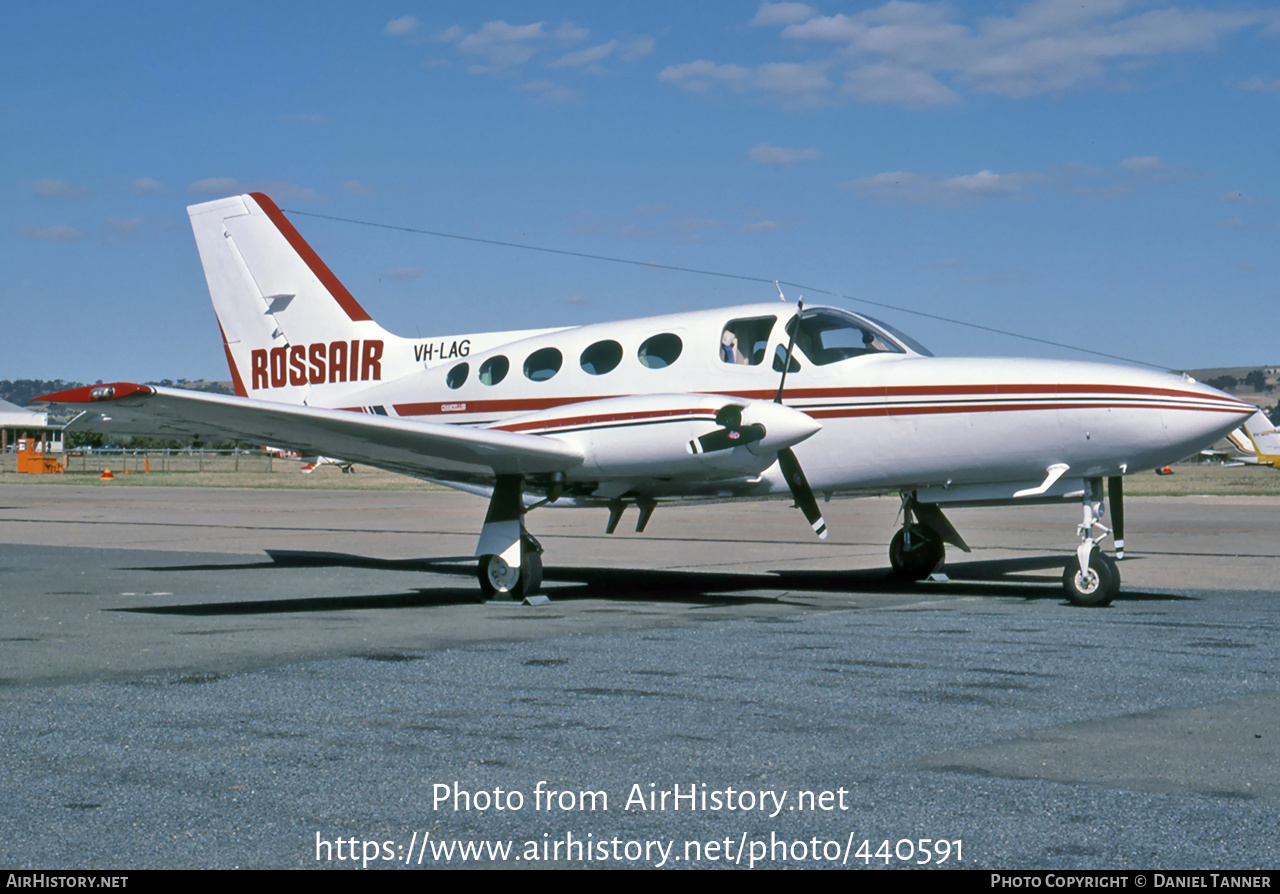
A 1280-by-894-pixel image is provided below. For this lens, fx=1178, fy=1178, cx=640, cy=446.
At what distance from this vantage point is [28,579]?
14.0 meters

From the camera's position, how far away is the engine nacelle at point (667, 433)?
11.1m

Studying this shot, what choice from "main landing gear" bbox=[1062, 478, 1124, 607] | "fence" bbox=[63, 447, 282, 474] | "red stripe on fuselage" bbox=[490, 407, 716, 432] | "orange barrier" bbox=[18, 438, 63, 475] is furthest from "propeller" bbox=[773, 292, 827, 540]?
"orange barrier" bbox=[18, 438, 63, 475]

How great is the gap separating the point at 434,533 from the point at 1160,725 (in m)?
18.9

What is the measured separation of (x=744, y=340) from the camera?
12.4m

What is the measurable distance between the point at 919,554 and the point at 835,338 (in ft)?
11.4

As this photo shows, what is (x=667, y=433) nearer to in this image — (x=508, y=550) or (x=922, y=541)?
(x=508, y=550)

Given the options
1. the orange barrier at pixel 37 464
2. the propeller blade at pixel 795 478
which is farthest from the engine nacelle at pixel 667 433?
the orange barrier at pixel 37 464

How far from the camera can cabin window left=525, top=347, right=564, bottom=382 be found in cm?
1353

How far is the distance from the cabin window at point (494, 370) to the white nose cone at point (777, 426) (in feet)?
12.7

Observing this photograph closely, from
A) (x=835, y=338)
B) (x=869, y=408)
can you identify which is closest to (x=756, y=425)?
(x=869, y=408)

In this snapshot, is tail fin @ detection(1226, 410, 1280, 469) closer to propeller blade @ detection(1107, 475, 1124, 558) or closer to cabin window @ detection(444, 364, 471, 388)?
propeller blade @ detection(1107, 475, 1124, 558)

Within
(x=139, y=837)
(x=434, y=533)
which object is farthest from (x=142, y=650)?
(x=434, y=533)

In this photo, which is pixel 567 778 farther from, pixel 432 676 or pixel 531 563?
pixel 531 563

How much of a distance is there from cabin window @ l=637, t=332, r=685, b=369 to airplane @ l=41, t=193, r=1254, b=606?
18mm
